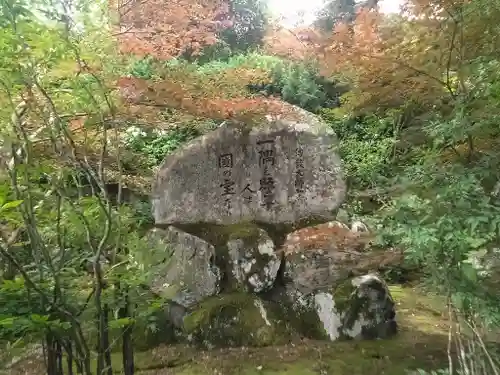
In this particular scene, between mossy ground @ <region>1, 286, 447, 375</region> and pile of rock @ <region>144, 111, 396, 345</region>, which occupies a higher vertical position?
pile of rock @ <region>144, 111, 396, 345</region>

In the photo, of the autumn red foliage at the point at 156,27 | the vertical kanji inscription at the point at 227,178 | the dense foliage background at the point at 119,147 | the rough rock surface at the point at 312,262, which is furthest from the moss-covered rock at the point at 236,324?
the autumn red foliage at the point at 156,27

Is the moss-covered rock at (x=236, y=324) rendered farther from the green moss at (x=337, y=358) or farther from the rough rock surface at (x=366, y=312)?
the rough rock surface at (x=366, y=312)

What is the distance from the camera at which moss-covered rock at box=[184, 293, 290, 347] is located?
16.6 feet

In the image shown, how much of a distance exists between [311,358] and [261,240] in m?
1.44

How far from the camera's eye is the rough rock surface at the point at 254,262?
17.7 ft

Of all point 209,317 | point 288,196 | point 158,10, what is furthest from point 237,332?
point 158,10

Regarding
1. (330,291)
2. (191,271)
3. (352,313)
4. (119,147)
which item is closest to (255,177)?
(191,271)

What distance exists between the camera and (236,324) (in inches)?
201

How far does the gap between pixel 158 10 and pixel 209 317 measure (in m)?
3.28

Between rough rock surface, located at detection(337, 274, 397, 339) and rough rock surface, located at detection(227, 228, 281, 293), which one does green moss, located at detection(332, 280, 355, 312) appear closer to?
rough rock surface, located at detection(337, 274, 397, 339)

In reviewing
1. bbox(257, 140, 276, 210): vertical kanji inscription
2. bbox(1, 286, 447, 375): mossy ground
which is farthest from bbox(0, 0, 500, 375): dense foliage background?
bbox(1, 286, 447, 375): mossy ground

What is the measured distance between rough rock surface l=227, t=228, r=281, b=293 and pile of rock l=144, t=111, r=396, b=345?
0.01 meters

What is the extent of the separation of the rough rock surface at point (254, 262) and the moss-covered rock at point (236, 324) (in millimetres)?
202

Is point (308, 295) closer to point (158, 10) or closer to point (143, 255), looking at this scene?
point (143, 255)
